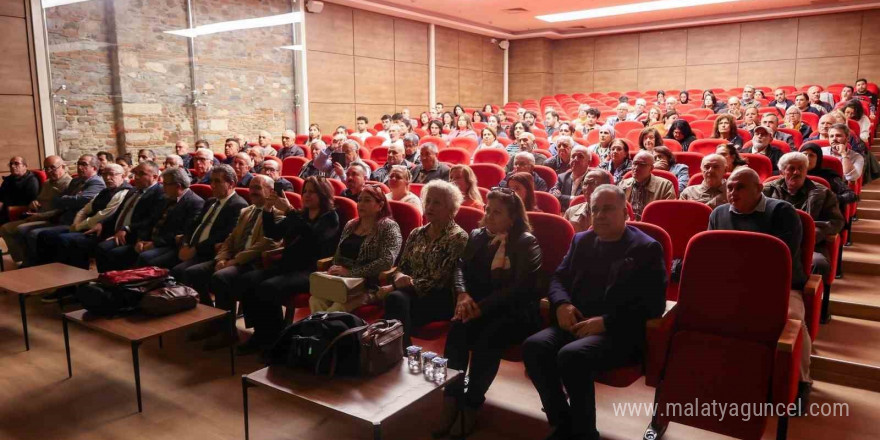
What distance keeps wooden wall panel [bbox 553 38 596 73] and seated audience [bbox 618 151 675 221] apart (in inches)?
462

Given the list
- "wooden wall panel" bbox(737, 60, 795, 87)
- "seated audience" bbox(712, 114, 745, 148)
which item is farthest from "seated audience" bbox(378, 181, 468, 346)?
"wooden wall panel" bbox(737, 60, 795, 87)

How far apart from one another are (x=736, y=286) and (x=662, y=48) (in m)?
13.0

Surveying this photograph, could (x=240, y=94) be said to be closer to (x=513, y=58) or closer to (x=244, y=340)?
(x=244, y=340)

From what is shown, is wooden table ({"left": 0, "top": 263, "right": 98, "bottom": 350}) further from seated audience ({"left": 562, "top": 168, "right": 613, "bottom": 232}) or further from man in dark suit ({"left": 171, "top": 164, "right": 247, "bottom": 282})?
seated audience ({"left": 562, "top": 168, "right": 613, "bottom": 232})

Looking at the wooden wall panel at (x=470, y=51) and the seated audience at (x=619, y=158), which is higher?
the wooden wall panel at (x=470, y=51)

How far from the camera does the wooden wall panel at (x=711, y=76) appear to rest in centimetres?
1313

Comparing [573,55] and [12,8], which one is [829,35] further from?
[12,8]

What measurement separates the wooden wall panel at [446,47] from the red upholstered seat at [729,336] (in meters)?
11.3

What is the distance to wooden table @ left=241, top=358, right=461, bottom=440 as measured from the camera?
6.34 ft

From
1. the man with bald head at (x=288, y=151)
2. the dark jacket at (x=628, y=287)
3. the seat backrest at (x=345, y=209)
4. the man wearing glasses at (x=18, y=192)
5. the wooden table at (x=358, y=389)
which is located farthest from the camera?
the man with bald head at (x=288, y=151)

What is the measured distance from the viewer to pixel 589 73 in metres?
14.9

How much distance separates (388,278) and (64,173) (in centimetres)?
425

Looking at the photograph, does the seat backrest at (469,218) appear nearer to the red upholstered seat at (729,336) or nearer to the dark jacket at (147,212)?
the red upholstered seat at (729,336)

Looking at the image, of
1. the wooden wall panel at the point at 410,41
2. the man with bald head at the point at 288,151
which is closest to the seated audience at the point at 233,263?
the man with bald head at the point at 288,151
